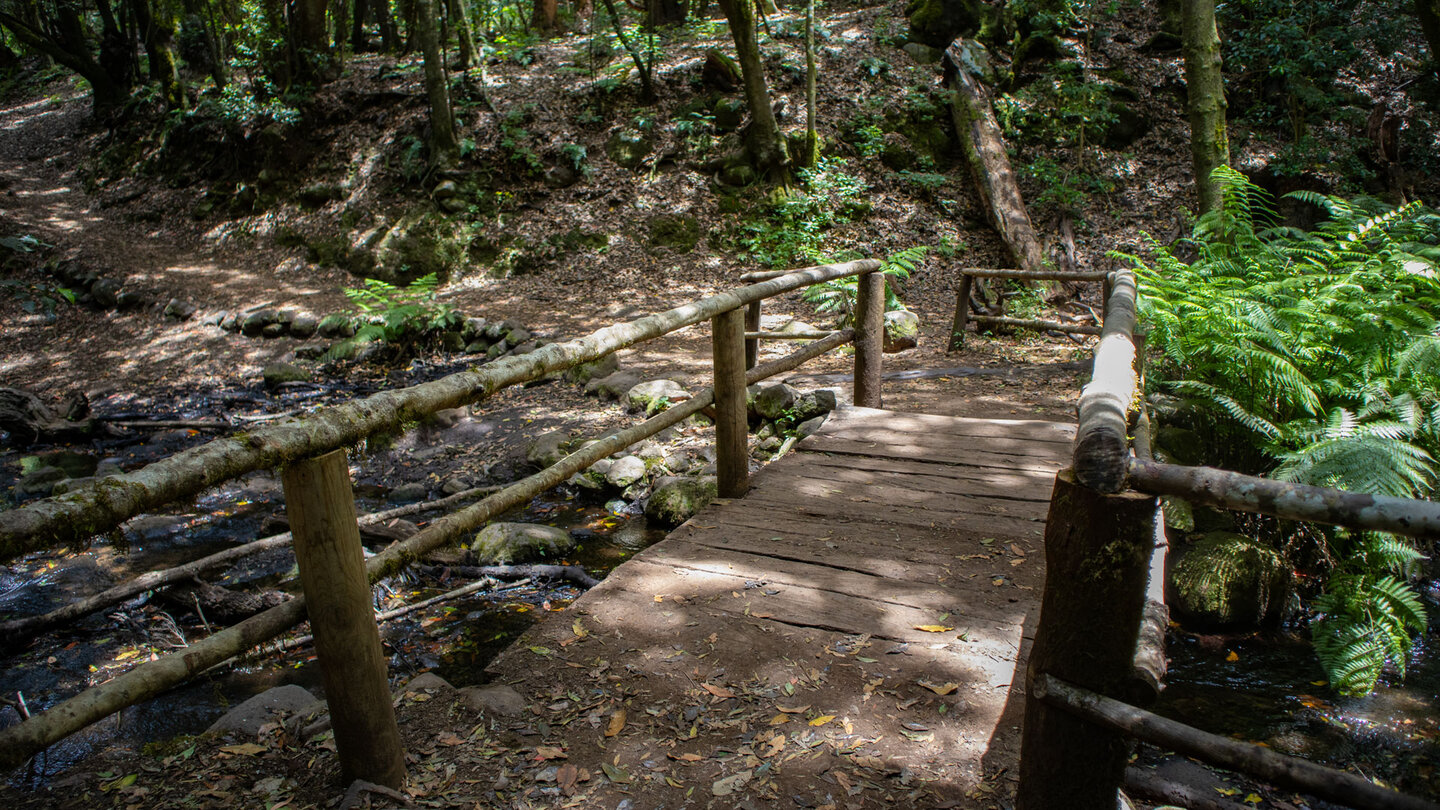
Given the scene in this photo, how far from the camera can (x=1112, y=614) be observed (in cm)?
128

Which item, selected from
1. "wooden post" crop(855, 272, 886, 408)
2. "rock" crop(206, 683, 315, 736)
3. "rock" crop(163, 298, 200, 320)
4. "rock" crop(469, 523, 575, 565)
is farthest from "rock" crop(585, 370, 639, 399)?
"rock" crop(163, 298, 200, 320)

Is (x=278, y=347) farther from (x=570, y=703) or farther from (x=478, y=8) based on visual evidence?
(x=478, y=8)

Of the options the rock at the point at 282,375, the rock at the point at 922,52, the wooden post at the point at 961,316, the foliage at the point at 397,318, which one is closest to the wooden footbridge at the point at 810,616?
the wooden post at the point at 961,316

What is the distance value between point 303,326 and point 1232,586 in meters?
9.98

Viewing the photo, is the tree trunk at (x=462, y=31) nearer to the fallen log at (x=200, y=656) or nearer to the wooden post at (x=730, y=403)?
the wooden post at (x=730, y=403)

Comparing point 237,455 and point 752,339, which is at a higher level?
point 237,455

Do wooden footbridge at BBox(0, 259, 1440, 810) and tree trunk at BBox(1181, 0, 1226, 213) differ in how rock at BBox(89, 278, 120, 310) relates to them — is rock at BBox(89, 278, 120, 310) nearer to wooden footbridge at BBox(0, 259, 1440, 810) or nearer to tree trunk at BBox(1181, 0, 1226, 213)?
wooden footbridge at BBox(0, 259, 1440, 810)

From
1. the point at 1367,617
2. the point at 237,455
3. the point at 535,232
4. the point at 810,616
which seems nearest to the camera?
the point at 237,455

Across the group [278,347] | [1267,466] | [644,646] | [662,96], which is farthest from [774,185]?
[644,646]

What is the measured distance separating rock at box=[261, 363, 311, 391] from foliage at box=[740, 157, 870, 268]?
19.5 ft

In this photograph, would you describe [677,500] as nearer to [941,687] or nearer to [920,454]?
[920,454]

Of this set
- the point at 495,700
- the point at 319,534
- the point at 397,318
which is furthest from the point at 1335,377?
the point at 397,318

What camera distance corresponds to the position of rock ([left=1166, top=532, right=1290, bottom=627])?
12.6 feet

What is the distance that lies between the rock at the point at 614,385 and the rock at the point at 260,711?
4.88 m
